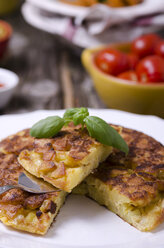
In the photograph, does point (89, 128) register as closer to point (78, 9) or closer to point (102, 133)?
point (102, 133)

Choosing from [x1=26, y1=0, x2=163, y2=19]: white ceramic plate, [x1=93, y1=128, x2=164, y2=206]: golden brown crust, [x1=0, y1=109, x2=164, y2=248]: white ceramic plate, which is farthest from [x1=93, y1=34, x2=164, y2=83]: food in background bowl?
[x1=0, y1=109, x2=164, y2=248]: white ceramic plate

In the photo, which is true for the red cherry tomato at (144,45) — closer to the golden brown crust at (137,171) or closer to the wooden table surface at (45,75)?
the wooden table surface at (45,75)

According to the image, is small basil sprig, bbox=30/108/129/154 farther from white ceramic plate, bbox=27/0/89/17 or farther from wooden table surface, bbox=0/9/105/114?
white ceramic plate, bbox=27/0/89/17

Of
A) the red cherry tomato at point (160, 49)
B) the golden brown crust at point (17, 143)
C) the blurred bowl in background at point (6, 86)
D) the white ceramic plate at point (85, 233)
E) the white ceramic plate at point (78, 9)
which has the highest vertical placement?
the white ceramic plate at point (78, 9)

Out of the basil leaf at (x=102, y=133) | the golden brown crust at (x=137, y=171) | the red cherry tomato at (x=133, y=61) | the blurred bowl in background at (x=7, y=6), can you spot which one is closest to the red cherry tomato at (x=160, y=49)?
the red cherry tomato at (x=133, y=61)

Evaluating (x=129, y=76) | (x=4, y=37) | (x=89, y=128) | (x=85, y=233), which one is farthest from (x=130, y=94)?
(x=4, y=37)

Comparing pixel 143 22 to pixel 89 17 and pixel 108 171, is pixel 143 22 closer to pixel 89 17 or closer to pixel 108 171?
pixel 89 17
